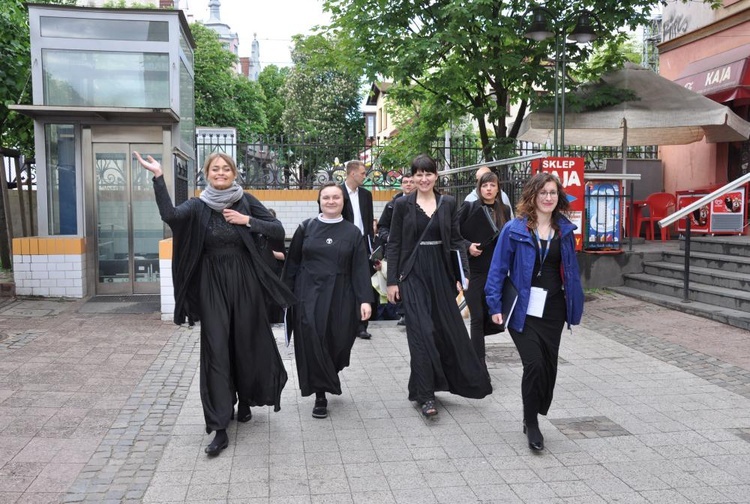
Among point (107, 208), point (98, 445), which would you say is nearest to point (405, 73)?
point (107, 208)

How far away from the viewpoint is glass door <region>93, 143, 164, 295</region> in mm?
11391

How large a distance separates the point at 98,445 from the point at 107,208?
7198mm

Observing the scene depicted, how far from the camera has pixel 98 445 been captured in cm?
496

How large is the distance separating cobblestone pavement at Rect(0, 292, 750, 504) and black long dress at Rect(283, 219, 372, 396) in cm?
41

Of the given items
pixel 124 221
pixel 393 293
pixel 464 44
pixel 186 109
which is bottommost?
pixel 393 293

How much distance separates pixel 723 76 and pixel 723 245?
4.85 m

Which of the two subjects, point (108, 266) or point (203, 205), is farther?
point (108, 266)

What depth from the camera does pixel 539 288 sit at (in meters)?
4.79

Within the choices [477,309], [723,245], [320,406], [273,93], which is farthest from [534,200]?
[273,93]

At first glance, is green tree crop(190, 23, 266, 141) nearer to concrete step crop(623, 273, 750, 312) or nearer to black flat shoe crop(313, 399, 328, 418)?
concrete step crop(623, 273, 750, 312)

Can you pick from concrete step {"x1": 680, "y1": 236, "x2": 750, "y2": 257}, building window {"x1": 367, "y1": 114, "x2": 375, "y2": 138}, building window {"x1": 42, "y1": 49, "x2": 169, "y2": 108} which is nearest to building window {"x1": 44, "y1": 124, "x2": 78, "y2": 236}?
building window {"x1": 42, "y1": 49, "x2": 169, "y2": 108}

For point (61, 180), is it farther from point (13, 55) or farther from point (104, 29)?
point (13, 55)

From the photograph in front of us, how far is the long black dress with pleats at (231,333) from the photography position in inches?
193

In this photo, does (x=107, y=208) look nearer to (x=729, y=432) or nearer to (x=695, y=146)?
(x=729, y=432)
